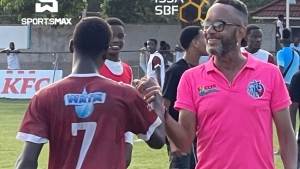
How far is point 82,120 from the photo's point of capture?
15.3 ft

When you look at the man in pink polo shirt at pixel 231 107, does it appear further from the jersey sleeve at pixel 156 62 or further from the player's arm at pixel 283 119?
the jersey sleeve at pixel 156 62

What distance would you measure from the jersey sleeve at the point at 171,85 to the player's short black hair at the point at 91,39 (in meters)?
3.58

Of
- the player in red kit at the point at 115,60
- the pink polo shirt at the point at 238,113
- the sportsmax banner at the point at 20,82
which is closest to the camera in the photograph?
the pink polo shirt at the point at 238,113

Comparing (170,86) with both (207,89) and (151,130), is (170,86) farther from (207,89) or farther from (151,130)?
(151,130)

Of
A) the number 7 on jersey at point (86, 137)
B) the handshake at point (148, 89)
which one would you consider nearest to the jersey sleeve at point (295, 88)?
the handshake at point (148, 89)

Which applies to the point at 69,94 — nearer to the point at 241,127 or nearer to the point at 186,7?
the point at 241,127

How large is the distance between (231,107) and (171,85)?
3.39 metres

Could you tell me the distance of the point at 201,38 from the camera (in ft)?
29.7

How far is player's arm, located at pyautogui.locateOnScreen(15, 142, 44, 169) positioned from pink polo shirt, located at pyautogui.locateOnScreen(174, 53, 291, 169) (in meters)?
1.09

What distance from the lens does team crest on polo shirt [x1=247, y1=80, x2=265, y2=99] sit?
510 cm

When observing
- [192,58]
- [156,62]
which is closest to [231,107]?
[192,58]

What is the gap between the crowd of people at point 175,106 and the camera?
184 inches

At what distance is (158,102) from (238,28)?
0.81m

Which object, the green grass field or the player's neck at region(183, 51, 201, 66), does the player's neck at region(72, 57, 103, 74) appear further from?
the green grass field
